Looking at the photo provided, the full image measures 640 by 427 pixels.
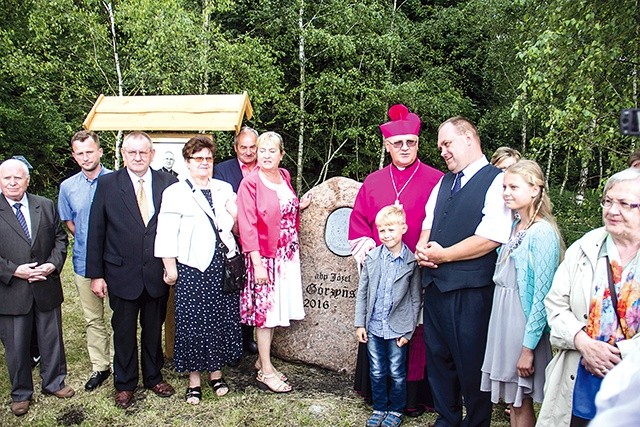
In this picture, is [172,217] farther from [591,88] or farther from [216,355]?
[591,88]

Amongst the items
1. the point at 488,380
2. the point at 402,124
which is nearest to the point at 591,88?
the point at 402,124

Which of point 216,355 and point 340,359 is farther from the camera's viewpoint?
point 340,359

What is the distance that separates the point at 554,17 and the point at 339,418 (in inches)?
263

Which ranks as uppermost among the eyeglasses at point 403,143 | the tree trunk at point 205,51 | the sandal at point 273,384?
the tree trunk at point 205,51

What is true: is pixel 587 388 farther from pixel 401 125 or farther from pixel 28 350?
pixel 28 350

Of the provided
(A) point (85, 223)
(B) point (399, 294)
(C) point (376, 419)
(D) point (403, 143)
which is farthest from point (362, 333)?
(A) point (85, 223)

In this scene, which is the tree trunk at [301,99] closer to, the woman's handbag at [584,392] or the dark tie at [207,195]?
the dark tie at [207,195]

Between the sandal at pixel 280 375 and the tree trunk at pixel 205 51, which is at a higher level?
the tree trunk at pixel 205 51

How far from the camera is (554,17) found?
8.16 meters

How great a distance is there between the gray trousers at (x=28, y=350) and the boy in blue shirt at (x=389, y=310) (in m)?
2.40

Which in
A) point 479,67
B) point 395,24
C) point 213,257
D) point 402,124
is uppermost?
point 395,24

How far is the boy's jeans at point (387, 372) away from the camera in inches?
156

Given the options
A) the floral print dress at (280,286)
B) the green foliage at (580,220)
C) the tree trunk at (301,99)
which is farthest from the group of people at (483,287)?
the tree trunk at (301,99)

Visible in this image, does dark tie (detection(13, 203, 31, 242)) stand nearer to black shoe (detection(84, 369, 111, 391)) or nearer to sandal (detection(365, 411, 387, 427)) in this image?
black shoe (detection(84, 369, 111, 391))
